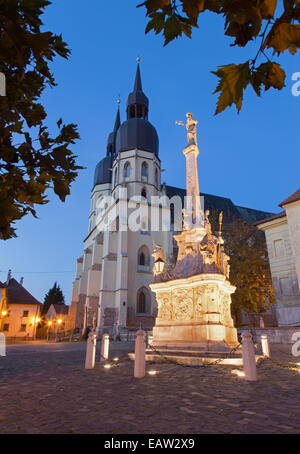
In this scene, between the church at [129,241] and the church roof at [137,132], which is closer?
the church at [129,241]

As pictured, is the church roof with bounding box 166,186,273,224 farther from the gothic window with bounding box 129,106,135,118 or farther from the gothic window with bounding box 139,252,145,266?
the gothic window with bounding box 139,252,145,266

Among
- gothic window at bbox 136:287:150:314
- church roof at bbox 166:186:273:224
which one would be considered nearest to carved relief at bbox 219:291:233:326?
gothic window at bbox 136:287:150:314

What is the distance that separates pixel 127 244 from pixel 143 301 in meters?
6.37

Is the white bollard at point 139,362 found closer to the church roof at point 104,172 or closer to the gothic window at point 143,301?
the gothic window at point 143,301

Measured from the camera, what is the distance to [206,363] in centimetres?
820

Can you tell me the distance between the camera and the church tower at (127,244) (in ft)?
92.6

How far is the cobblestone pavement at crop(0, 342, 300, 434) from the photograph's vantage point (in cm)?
317

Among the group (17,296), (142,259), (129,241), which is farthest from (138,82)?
(17,296)

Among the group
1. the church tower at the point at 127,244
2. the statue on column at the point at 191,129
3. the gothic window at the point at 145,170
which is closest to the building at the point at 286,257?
the statue on column at the point at 191,129

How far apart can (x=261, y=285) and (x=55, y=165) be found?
22.8 m

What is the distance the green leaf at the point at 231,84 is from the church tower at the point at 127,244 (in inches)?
1038

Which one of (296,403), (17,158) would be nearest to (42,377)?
(296,403)

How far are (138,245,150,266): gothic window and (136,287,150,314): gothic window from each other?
3.00 m
